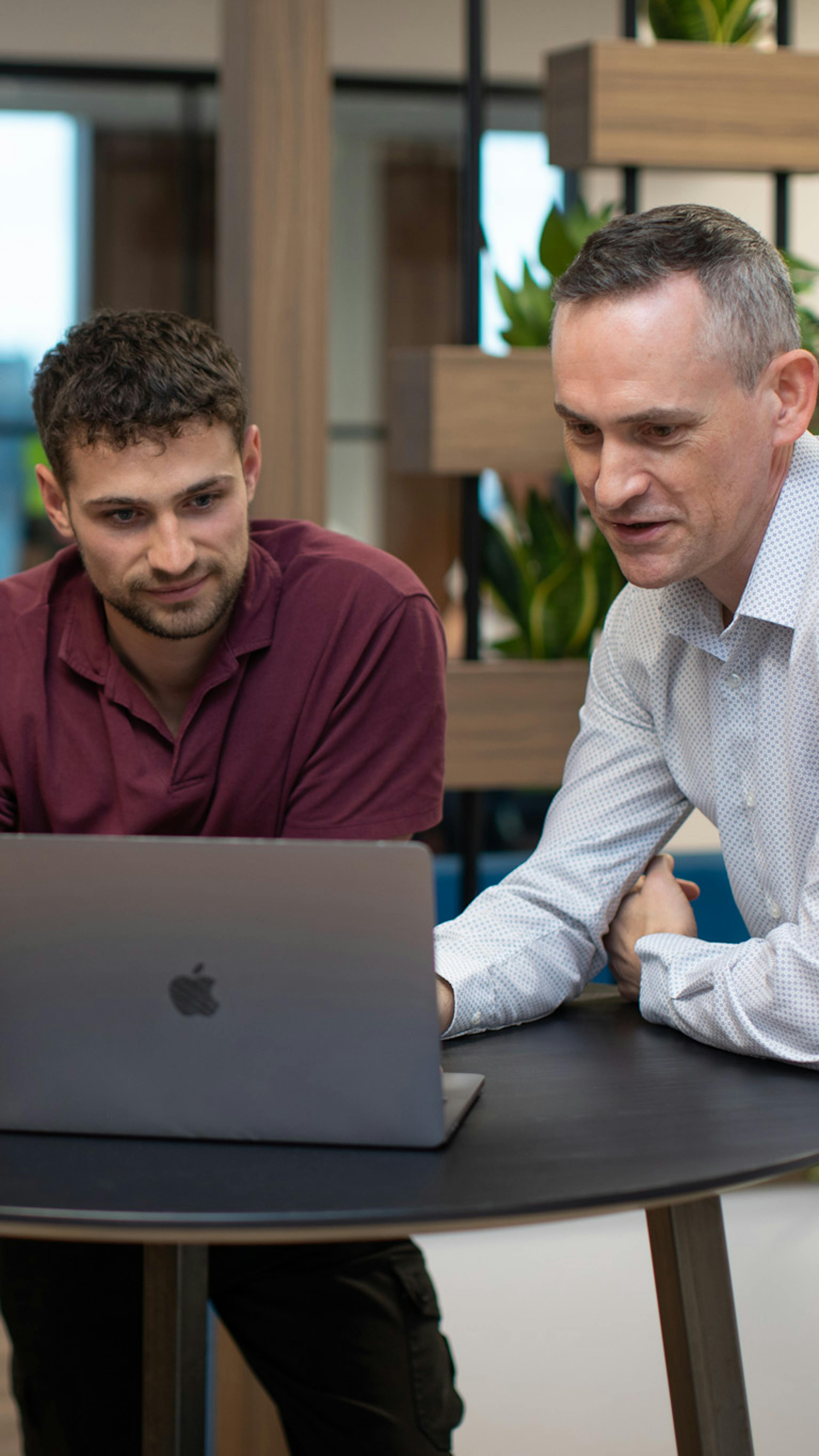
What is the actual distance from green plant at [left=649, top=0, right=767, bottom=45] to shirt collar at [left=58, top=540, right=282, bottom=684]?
1.63 meters

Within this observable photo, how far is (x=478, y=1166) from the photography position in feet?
3.22

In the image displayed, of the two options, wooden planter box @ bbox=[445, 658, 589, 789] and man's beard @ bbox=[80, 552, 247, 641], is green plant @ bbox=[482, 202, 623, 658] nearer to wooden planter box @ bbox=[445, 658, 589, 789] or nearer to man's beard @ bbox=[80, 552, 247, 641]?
wooden planter box @ bbox=[445, 658, 589, 789]

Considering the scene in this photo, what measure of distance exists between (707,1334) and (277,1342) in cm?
51

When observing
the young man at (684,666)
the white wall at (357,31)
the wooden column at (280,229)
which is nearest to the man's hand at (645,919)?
the young man at (684,666)

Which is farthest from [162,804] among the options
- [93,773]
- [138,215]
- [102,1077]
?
[138,215]

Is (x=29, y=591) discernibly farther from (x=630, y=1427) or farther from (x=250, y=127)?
(x=630, y=1427)

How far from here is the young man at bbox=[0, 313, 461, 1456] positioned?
58.9 inches

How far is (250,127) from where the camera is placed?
7.48 feet

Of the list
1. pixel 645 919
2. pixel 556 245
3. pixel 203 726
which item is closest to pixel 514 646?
pixel 556 245

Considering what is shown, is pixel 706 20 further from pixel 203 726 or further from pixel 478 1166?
pixel 478 1166

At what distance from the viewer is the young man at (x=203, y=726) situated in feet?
4.91

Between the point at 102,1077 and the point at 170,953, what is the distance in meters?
0.12

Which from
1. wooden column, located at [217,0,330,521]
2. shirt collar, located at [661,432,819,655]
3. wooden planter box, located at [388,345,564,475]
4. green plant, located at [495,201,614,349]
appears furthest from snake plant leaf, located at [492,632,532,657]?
shirt collar, located at [661,432,819,655]

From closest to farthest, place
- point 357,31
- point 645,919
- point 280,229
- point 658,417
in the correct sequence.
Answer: point 658,417
point 645,919
point 280,229
point 357,31
